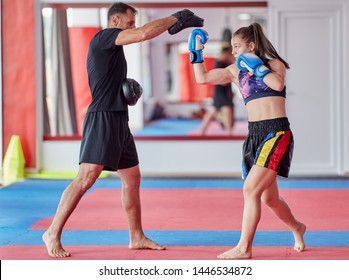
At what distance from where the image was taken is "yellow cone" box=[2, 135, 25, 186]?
375 inches

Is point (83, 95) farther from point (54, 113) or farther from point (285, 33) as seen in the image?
point (285, 33)

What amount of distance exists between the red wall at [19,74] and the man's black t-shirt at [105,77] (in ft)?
16.6

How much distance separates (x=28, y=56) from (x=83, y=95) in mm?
909

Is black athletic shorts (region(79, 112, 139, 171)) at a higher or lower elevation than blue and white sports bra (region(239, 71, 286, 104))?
lower

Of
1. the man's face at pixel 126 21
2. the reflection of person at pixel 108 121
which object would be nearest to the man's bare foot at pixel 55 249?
the reflection of person at pixel 108 121

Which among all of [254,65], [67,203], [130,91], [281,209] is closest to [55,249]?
[67,203]

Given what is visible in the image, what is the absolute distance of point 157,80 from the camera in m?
15.4

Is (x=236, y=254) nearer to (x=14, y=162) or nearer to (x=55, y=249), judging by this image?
(x=55, y=249)

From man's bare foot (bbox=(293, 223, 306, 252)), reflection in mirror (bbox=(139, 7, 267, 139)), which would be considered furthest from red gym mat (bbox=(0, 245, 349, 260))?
reflection in mirror (bbox=(139, 7, 267, 139))

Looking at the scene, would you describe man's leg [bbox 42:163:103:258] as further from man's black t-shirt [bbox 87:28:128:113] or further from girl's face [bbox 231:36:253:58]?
girl's face [bbox 231:36:253:58]

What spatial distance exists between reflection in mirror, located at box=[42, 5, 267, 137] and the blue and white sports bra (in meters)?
5.34

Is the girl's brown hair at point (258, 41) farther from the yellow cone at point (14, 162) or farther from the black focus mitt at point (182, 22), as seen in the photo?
the yellow cone at point (14, 162)

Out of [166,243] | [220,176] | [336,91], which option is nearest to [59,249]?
[166,243]

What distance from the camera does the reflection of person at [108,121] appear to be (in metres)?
4.80
